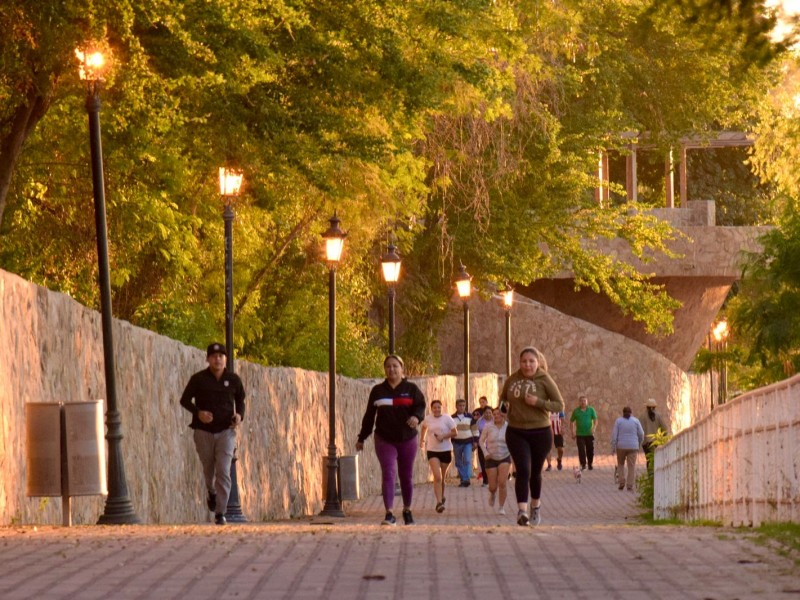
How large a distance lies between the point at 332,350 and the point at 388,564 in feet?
51.3

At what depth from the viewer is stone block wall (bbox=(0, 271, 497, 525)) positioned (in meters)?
14.1

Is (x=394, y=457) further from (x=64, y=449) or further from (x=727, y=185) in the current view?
(x=727, y=185)

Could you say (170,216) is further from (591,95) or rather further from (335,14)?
(591,95)

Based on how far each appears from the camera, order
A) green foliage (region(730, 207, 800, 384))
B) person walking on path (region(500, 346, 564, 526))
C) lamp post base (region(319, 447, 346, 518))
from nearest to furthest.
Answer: person walking on path (region(500, 346, 564, 526)), lamp post base (region(319, 447, 346, 518)), green foliage (region(730, 207, 800, 384))

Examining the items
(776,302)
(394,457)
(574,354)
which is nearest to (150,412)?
(394,457)

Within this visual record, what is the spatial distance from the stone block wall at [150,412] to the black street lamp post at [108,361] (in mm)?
324

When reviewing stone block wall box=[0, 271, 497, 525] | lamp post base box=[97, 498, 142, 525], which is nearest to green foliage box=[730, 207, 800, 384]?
stone block wall box=[0, 271, 497, 525]

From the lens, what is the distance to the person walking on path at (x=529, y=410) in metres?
16.5

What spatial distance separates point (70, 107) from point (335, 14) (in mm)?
3850

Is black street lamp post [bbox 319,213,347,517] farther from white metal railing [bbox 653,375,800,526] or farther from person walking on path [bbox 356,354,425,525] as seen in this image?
person walking on path [bbox 356,354,425,525]

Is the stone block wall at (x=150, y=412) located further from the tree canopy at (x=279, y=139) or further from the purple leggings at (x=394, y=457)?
the purple leggings at (x=394, y=457)

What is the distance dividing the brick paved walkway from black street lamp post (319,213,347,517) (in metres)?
11.6

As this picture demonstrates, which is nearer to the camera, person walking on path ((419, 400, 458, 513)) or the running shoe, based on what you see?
the running shoe

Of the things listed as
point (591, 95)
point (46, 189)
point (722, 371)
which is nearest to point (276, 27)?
point (46, 189)
